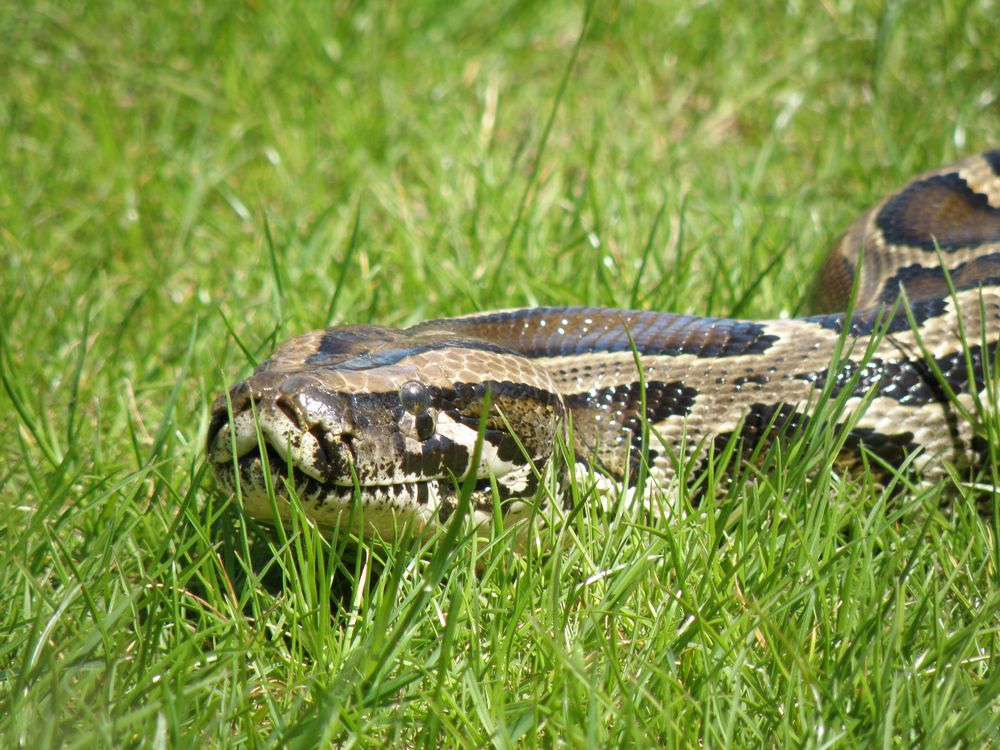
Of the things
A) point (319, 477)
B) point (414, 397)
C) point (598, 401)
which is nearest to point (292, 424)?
point (319, 477)

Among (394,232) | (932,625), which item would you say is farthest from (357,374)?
(394,232)

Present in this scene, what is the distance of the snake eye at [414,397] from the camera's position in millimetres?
3580

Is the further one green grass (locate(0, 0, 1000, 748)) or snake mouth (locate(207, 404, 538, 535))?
snake mouth (locate(207, 404, 538, 535))

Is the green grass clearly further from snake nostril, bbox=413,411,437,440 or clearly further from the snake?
snake nostril, bbox=413,411,437,440

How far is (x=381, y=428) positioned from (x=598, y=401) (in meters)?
1.13

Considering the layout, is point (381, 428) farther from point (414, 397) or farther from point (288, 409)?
point (288, 409)

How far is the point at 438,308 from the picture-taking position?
18.4 ft

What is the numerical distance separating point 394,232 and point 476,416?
111 inches

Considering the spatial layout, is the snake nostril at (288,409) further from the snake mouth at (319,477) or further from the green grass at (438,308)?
the green grass at (438,308)

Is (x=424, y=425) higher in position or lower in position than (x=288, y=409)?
lower

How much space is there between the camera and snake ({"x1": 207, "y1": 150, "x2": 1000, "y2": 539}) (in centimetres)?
346

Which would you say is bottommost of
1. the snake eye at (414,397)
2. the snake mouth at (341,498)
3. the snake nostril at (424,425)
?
the snake mouth at (341,498)

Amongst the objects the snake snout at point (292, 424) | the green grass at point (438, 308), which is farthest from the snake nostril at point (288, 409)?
the green grass at point (438, 308)

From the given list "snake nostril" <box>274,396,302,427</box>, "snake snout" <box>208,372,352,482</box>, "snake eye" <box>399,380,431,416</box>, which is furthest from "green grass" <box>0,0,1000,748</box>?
"snake eye" <box>399,380,431,416</box>
